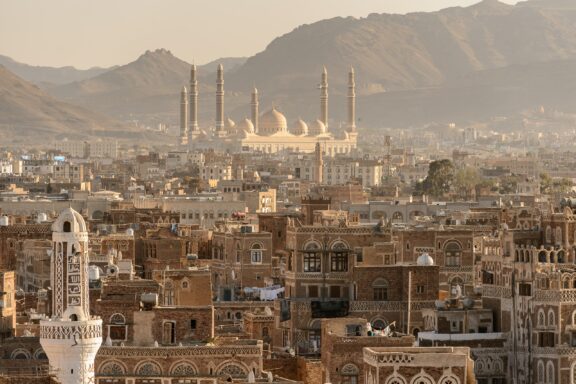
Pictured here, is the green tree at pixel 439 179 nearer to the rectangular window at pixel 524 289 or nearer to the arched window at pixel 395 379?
the rectangular window at pixel 524 289

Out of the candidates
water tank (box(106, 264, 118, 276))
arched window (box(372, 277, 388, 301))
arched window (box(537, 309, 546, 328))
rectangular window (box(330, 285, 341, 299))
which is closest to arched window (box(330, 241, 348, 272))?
rectangular window (box(330, 285, 341, 299))

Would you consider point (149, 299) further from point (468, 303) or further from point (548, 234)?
point (548, 234)

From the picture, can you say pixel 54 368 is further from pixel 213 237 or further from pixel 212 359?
pixel 213 237

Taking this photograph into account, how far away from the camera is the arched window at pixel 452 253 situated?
57.1 metres

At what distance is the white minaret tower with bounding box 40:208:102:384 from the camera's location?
31500 millimetres

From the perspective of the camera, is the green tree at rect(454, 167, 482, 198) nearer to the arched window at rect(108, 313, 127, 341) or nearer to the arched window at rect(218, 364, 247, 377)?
the arched window at rect(108, 313, 127, 341)

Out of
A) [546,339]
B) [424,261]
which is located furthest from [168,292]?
[546,339]

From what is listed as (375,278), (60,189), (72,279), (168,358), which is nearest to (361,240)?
(375,278)

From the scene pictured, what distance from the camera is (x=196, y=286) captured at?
49.3 metres

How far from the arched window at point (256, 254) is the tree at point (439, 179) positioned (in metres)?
75.5

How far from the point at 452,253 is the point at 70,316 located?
26.4m

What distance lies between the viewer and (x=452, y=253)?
2253 inches

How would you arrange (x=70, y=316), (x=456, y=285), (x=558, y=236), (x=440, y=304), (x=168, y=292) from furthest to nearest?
(x=456, y=285) → (x=558, y=236) → (x=440, y=304) → (x=168, y=292) → (x=70, y=316)

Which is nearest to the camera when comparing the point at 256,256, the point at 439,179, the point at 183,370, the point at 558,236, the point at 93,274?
the point at 183,370
